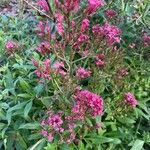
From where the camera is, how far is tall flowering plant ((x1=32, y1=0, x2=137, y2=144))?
7.61 ft

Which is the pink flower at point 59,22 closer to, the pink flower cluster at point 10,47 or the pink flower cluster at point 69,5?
the pink flower cluster at point 69,5

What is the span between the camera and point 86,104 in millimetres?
2309

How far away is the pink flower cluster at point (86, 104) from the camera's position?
2295mm

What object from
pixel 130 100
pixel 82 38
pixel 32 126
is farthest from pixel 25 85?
pixel 130 100

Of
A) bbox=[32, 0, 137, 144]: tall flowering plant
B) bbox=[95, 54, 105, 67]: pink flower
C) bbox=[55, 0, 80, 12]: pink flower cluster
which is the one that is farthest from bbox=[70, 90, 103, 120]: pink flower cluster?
bbox=[55, 0, 80, 12]: pink flower cluster

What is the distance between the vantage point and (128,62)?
10.2ft

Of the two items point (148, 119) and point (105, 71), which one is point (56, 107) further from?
point (148, 119)

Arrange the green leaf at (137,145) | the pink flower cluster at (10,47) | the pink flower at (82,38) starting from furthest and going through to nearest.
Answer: the pink flower cluster at (10,47) < the green leaf at (137,145) < the pink flower at (82,38)

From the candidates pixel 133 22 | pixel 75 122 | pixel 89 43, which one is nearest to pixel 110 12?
pixel 133 22

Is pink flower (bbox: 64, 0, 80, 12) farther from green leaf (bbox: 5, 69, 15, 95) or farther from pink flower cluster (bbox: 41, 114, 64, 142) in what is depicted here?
green leaf (bbox: 5, 69, 15, 95)

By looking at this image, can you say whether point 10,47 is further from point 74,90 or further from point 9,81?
point 74,90

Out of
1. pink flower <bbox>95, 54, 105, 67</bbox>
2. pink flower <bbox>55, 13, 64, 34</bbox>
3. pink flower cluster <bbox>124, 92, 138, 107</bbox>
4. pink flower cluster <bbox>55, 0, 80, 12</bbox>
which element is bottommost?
pink flower cluster <bbox>124, 92, 138, 107</bbox>

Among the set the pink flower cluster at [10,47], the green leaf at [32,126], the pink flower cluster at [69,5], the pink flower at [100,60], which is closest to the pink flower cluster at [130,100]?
the pink flower at [100,60]

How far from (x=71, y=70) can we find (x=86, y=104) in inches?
13.0
